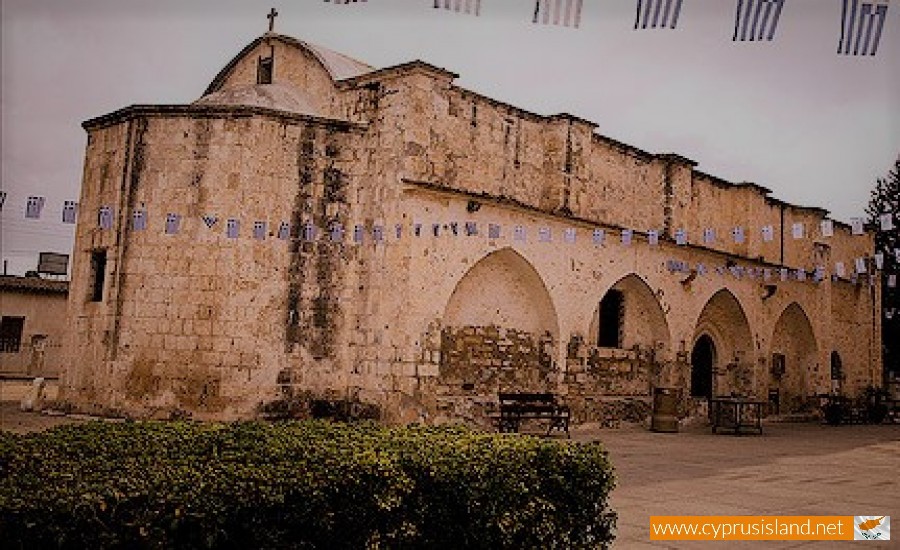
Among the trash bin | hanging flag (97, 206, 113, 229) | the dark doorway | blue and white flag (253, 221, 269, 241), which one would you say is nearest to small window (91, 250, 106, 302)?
hanging flag (97, 206, 113, 229)

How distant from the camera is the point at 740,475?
9648mm

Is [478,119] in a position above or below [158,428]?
above

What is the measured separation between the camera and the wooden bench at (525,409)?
13.4 metres

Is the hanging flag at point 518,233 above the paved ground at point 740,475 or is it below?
above

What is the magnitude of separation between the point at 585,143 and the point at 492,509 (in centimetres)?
1337

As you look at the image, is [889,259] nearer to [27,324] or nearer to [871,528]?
[871,528]

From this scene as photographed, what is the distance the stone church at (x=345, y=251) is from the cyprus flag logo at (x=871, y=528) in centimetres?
760

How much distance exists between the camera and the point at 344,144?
46.2ft

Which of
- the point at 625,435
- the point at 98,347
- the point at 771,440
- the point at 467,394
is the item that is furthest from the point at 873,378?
the point at 98,347

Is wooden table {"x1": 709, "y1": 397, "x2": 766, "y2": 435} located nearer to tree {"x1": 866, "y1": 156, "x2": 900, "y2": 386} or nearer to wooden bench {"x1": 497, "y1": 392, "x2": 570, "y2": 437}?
wooden bench {"x1": 497, "y1": 392, "x2": 570, "y2": 437}

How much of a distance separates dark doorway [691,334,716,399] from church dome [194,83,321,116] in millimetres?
12212

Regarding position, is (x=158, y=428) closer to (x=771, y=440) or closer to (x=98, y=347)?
(x=98, y=347)

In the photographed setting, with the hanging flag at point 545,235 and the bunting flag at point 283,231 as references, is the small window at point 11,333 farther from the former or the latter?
the hanging flag at point 545,235

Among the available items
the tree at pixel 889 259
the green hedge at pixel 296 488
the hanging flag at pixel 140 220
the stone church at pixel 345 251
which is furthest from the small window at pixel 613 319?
the tree at pixel 889 259
